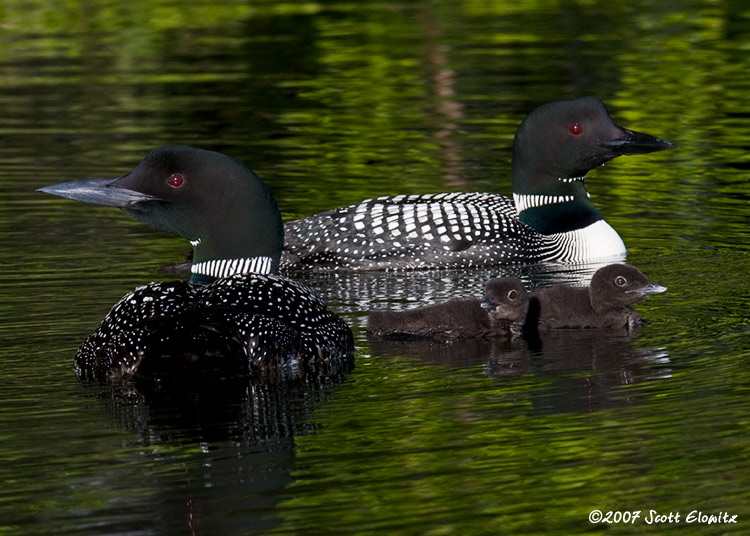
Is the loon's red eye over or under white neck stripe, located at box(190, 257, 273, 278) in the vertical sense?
over

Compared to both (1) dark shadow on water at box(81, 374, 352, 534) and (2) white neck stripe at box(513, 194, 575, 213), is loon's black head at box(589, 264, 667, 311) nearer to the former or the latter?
(1) dark shadow on water at box(81, 374, 352, 534)

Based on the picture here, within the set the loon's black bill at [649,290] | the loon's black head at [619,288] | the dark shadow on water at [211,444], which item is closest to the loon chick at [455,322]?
the loon's black head at [619,288]

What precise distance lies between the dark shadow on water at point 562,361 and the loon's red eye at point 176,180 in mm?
1040

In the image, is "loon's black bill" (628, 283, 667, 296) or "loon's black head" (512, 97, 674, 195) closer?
"loon's black bill" (628, 283, 667, 296)

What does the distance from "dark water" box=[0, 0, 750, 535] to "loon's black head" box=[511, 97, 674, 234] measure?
0.49 meters

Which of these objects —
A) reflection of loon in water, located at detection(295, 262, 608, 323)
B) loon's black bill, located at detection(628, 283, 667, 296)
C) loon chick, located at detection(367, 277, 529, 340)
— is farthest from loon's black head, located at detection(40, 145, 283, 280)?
loon's black bill, located at detection(628, 283, 667, 296)

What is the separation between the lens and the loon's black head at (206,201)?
6.49m

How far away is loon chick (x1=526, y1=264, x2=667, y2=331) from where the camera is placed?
6.81 metres

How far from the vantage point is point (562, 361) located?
6.23m

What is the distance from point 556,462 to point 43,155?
24.3 ft

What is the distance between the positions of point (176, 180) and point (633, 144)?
10.5ft

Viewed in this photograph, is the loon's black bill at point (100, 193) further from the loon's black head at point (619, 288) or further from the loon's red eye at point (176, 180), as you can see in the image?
the loon's black head at point (619, 288)

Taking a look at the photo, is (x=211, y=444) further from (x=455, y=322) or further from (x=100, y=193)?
(x=455, y=322)

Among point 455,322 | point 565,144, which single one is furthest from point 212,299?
point 565,144
